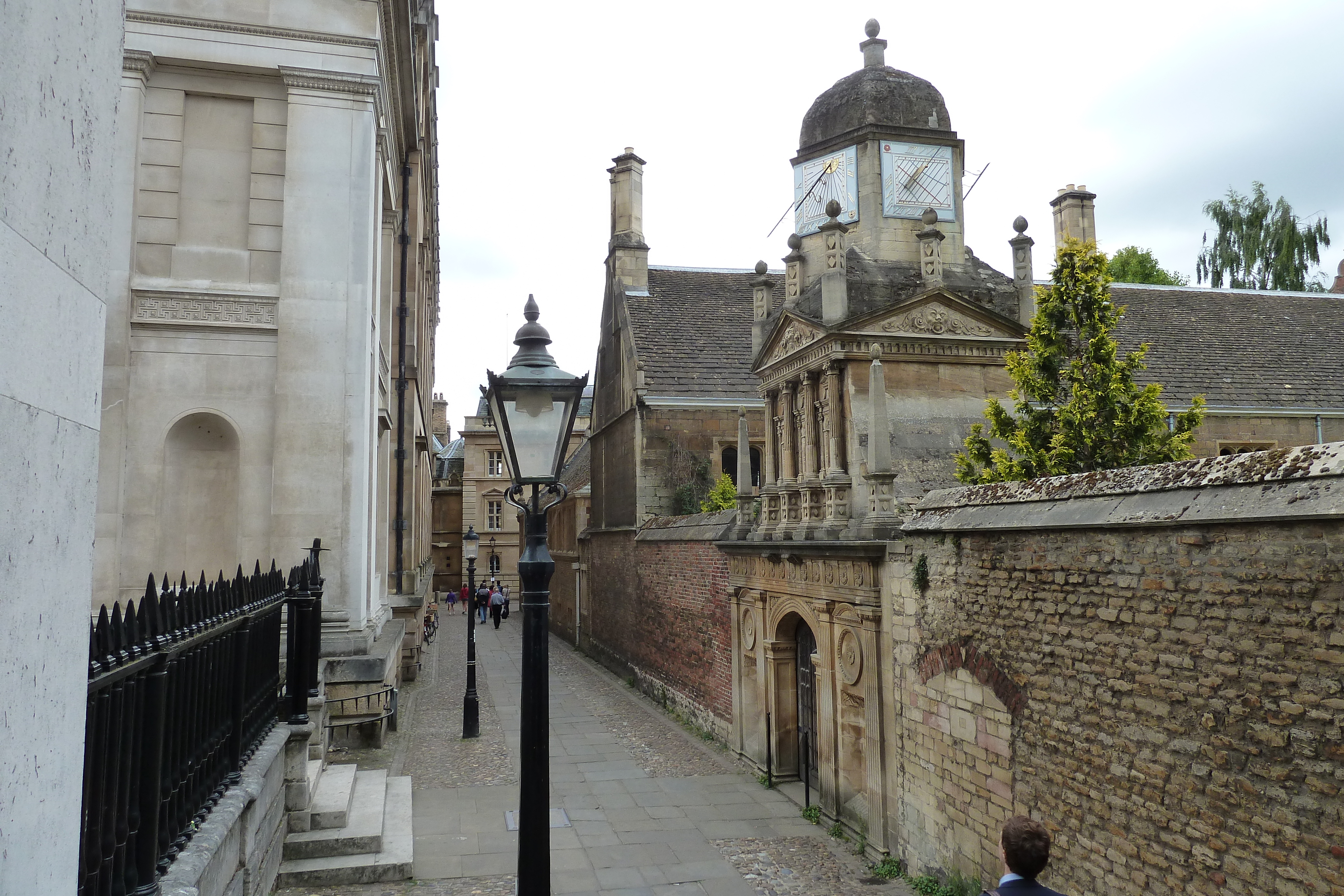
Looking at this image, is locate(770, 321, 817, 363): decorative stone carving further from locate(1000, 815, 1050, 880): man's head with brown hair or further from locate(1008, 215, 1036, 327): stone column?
locate(1000, 815, 1050, 880): man's head with brown hair

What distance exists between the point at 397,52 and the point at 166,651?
46.8 feet

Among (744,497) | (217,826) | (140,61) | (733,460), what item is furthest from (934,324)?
(733,460)

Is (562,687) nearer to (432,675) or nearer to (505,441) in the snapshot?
(432,675)

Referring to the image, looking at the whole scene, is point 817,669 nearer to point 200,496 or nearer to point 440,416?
point 200,496

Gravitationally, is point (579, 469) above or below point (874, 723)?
above

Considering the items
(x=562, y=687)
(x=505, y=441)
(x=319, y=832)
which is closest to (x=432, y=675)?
(x=562, y=687)

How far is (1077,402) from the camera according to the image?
10445 mm

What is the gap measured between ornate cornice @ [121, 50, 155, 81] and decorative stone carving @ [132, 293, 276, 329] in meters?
2.62

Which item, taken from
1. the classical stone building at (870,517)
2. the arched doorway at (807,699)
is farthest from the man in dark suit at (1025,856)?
the arched doorway at (807,699)

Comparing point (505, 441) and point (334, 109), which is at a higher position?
point (334, 109)

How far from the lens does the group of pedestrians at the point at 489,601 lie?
38.1 m

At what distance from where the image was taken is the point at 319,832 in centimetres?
782

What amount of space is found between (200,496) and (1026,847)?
10268 millimetres

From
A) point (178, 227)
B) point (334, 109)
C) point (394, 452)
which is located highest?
point (334, 109)
